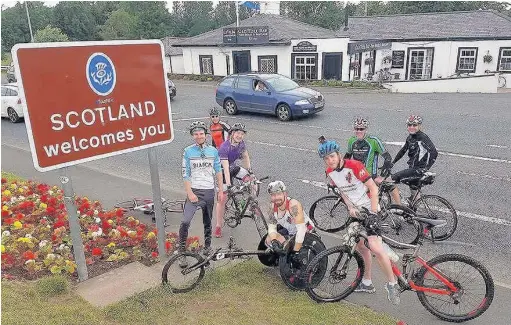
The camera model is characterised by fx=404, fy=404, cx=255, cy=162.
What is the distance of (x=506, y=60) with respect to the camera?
93.0 ft

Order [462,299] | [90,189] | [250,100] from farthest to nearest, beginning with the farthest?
[250,100]
[90,189]
[462,299]

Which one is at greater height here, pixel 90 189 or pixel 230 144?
pixel 230 144

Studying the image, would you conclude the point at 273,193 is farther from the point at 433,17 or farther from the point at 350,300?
the point at 433,17

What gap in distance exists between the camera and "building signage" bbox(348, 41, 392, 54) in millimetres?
26759

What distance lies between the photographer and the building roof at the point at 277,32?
29812 mm

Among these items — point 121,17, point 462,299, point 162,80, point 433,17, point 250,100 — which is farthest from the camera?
point 121,17

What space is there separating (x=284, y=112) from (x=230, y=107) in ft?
9.96

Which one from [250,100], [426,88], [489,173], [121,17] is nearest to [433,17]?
[426,88]

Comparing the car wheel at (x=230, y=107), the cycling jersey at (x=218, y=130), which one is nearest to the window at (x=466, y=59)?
the car wheel at (x=230, y=107)

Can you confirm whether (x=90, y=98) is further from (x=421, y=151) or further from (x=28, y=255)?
(x=421, y=151)

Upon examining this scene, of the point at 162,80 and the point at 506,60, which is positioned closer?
the point at 162,80

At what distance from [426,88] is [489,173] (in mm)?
18768

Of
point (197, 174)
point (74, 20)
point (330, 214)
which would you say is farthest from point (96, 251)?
point (74, 20)

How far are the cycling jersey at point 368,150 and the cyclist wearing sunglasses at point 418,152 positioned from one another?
0.45m
